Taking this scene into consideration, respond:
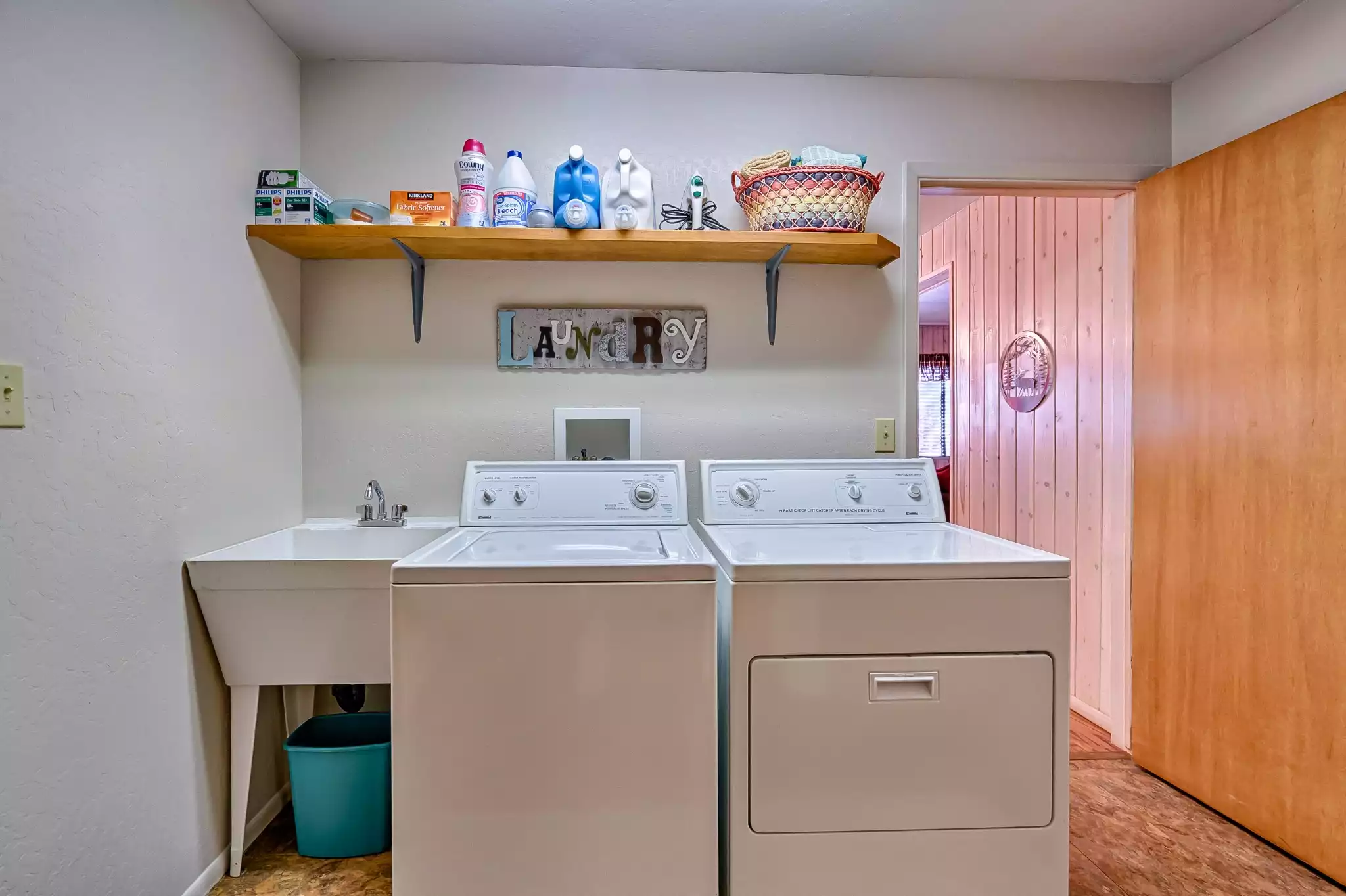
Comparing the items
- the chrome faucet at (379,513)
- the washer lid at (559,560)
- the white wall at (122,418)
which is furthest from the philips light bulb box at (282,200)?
the washer lid at (559,560)

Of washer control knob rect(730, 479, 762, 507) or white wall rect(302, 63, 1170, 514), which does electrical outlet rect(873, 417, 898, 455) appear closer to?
white wall rect(302, 63, 1170, 514)

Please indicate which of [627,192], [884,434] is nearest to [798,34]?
[627,192]

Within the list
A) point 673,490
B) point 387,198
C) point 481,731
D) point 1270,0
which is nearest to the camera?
point 481,731

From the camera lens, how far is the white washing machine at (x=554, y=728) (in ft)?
4.17

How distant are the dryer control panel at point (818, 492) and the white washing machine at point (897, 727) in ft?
1.89

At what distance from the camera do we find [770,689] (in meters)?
Answer: 1.31

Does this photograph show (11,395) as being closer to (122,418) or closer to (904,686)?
(122,418)

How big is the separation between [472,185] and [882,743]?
1.71 meters

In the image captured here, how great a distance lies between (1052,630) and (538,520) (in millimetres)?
1244

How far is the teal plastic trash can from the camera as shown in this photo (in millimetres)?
1746

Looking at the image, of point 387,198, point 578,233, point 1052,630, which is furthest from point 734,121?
point 1052,630

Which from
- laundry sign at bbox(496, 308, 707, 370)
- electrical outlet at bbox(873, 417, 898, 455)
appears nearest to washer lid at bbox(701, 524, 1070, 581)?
electrical outlet at bbox(873, 417, 898, 455)

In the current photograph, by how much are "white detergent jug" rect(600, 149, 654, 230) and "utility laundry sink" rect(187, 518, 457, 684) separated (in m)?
1.09

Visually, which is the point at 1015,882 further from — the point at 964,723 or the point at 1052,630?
the point at 1052,630
